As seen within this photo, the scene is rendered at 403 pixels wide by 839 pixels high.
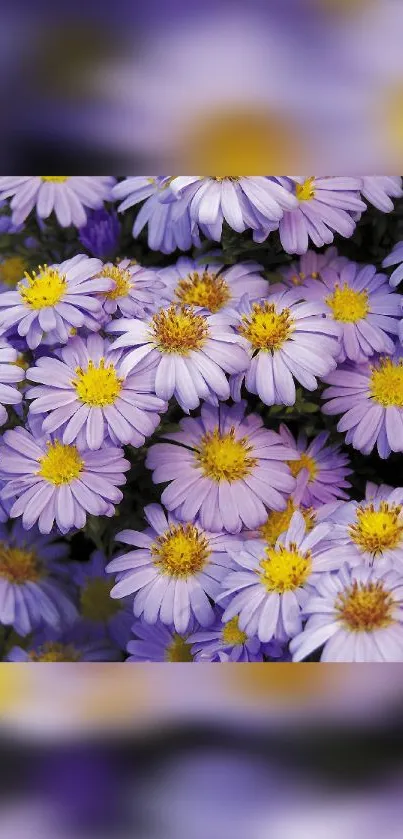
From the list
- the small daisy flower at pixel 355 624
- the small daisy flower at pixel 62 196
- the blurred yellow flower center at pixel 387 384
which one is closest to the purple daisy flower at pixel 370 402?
the blurred yellow flower center at pixel 387 384

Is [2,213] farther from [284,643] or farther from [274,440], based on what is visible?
[284,643]

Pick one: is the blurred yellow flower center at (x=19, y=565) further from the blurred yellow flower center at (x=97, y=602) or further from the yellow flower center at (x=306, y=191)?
the yellow flower center at (x=306, y=191)

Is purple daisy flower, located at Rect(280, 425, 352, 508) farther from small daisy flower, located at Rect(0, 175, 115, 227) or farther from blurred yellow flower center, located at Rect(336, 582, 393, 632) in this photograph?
small daisy flower, located at Rect(0, 175, 115, 227)

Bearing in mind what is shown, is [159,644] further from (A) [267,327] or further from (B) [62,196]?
(B) [62,196]

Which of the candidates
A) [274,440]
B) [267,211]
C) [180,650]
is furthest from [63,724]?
[267,211]

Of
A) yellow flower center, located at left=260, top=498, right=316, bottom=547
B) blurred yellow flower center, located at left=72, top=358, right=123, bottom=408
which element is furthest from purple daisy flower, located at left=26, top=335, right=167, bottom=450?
yellow flower center, located at left=260, top=498, right=316, bottom=547

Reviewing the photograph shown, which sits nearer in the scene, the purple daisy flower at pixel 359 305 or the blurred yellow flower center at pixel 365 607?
the blurred yellow flower center at pixel 365 607

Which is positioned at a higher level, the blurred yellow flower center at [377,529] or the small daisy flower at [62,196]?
the small daisy flower at [62,196]

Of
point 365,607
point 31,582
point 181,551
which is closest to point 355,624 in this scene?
point 365,607
